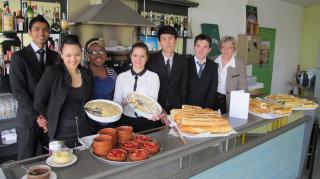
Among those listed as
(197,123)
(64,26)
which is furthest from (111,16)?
(197,123)

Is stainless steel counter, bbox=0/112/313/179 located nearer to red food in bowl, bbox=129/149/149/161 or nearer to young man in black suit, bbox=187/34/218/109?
red food in bowl, bbox=129/149/149/161

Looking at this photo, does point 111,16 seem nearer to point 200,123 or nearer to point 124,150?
point 200,123

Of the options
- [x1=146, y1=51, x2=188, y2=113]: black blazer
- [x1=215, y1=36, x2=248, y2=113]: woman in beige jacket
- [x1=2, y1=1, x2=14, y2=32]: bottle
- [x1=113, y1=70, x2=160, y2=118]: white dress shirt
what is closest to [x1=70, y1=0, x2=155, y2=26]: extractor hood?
[x1=2, y1=1, x2=14, y2=32]: bottle

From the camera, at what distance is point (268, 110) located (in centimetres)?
207

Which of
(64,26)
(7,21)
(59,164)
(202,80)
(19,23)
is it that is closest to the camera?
(59,164)

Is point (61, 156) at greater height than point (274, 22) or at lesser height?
lesser

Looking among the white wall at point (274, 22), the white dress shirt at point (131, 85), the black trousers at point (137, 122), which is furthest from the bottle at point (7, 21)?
the white wall at point (274, 22)

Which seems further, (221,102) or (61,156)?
(221,102)

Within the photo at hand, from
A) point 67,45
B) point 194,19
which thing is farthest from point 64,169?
point 194,19

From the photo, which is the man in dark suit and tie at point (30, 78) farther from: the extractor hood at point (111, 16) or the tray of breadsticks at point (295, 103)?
the tray of breadsticks at point (295, 103)

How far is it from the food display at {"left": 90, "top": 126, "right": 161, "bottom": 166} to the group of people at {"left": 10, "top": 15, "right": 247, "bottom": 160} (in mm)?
395

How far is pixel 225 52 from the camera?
283 centimetres

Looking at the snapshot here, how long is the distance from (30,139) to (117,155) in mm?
1619

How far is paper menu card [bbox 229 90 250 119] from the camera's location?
189 cm
